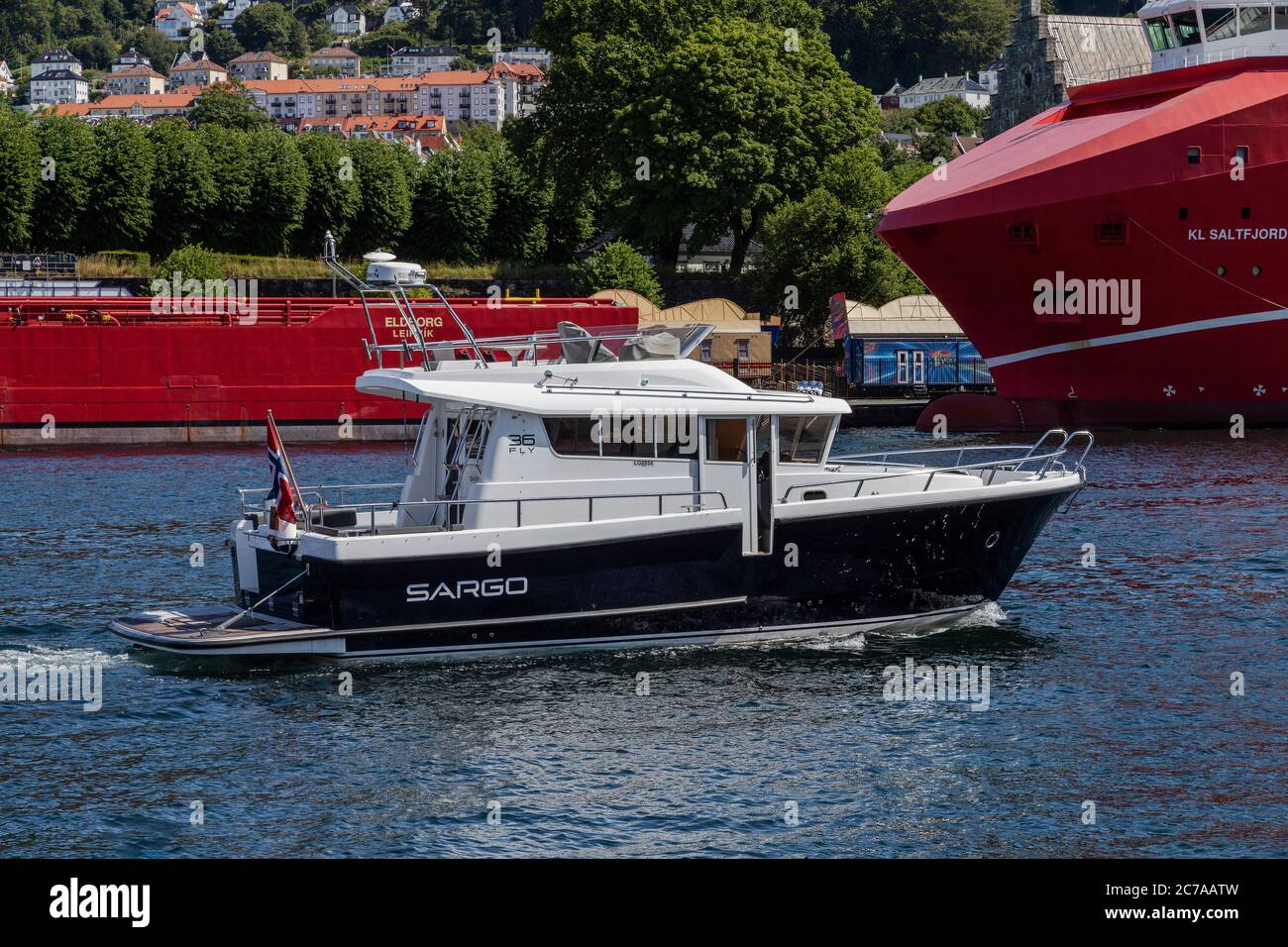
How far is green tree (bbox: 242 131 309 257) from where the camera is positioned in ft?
273

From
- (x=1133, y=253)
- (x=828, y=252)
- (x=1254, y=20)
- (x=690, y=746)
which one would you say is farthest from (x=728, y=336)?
(x=690, y=746)

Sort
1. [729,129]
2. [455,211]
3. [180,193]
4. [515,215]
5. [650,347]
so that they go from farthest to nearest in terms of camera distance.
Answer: [515,215]
[455,211]
[180,193]
[729,129]
[650,347]

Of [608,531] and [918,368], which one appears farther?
[918,368]

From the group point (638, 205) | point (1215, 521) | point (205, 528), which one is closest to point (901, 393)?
point (638, 205)

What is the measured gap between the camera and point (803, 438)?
21.7 m

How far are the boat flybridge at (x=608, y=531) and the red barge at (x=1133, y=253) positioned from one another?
25939 millimetres

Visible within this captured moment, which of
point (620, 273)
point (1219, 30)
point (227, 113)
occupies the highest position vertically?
point (227, 113)

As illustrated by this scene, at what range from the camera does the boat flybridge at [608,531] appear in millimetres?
19875

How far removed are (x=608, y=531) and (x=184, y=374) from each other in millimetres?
36625

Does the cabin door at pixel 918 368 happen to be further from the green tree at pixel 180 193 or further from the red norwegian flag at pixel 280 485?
the red norwegian flag at pixel 280 485

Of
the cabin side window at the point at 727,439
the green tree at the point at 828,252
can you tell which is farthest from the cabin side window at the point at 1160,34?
the cabin side window at the point at 727,439

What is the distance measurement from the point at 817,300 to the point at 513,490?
2073 inches

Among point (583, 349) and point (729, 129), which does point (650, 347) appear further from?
point (729, 129)
